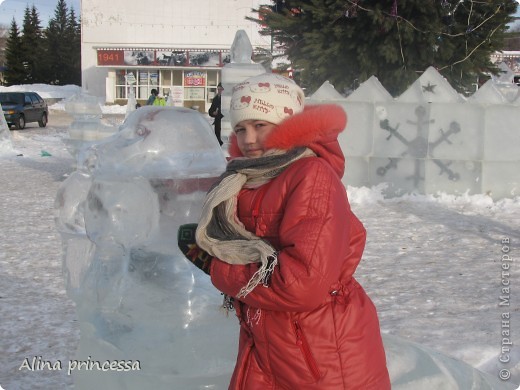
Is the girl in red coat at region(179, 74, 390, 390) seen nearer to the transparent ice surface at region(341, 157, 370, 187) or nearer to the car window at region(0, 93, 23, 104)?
the transparent ice surface at region(341, 157, 370, 187)

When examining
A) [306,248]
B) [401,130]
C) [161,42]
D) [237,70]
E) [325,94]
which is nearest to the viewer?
[306,248]

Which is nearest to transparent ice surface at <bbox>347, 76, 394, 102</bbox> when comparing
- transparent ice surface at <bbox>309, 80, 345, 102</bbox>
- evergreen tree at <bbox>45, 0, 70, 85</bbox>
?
transparent ice surface at <bbox>309, 80, 345, 102</bbox>

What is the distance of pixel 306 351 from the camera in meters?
1.68

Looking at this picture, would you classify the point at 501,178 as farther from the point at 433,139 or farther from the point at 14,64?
the point at 14,64

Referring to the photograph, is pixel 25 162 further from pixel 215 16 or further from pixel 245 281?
pixel 215 16

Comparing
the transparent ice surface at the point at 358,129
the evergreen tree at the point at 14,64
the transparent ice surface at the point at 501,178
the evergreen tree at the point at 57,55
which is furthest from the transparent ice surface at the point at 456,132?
the evergreen tree at the point at 57,55

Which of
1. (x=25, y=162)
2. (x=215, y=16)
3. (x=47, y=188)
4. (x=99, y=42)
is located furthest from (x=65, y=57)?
(x=47, y=188)

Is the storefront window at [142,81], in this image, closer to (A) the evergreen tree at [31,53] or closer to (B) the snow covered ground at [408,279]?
(A) the evergreen tree at [31,53]

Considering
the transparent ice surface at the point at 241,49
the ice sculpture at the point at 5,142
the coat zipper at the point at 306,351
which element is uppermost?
the transparent ice surface at the point at 241,49

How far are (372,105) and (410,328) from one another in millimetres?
5220

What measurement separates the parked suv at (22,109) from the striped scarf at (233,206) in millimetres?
23776

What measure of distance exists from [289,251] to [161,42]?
41.7 meters

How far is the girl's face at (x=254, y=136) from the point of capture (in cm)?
186

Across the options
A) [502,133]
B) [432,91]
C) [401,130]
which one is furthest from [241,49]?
[502,133]
